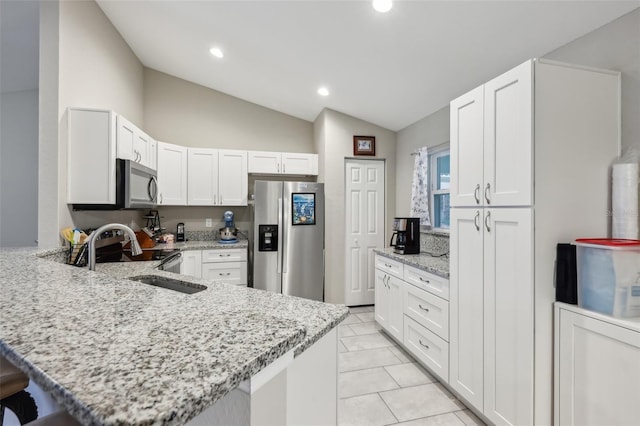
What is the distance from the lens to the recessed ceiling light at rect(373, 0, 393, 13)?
1953 mm

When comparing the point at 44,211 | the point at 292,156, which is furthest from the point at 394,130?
the point at 44,211

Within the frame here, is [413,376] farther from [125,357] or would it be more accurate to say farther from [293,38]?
[293,38]

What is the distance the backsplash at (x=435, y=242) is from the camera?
3080mm

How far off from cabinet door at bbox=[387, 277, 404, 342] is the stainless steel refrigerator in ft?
3.76

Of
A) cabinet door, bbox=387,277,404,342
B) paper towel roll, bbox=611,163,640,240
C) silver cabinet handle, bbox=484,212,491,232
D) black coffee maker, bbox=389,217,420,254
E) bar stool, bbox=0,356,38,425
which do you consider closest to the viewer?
bar stool, bbox=0,356,38,425

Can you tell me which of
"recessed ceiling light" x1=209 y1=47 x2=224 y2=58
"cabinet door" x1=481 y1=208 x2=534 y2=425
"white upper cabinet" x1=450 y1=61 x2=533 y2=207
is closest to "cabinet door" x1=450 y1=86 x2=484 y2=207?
"white upper cabinet" x1=450 y1=61 x2=533 y2=207

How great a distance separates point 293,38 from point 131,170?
5.90 feet

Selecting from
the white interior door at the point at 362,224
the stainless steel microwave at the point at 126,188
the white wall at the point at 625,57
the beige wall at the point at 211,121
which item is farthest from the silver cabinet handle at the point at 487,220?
the beige wall at the point at 211,121

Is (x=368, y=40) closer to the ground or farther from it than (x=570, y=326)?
farther from it

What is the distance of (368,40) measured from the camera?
2375 millimetres

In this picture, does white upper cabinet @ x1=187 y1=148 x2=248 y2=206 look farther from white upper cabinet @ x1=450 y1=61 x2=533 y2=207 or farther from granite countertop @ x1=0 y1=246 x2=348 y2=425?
granite countertop @ x1=0 y1=246 x2=348 y2=425

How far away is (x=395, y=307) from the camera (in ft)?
9.46

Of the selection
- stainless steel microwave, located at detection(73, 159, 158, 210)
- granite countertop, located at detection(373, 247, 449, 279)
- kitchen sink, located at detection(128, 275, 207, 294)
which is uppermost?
stainless steel microwave, located at detection(73, 159, 158, 210)

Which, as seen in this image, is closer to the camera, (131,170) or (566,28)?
(566,28)
